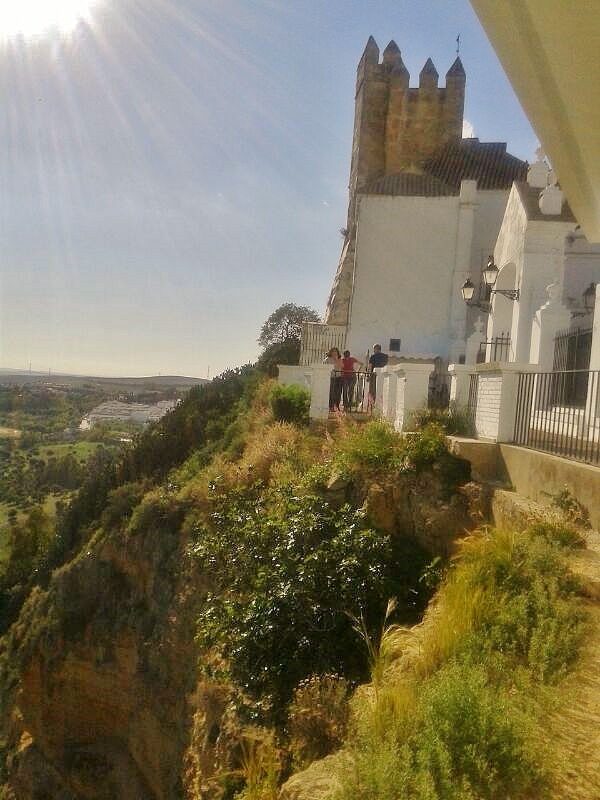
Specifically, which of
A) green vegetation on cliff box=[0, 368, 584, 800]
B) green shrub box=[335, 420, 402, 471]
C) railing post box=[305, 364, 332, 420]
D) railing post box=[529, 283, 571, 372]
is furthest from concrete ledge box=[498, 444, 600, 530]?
railing post box=[305, 364, 332, 420]

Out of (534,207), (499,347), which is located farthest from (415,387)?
(534,207)

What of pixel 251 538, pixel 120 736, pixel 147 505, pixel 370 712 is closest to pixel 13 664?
pixel 120 736

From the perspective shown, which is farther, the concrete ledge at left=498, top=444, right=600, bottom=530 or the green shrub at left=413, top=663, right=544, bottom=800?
the concrete ledge at left=498, top=444, right=600, bottom=530

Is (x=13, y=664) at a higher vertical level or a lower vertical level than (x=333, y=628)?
lower

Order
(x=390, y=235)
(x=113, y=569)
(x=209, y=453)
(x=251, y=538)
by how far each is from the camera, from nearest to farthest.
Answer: (x=251, y=538), (x=113, y=569), (x=209, y=453), (x=390, y=235)

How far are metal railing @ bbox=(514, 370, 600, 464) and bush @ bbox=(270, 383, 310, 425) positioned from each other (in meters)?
5.60

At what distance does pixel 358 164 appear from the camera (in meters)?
23.1

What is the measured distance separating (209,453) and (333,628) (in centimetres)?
1007

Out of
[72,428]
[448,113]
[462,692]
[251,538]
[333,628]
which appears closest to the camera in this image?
[462,692]

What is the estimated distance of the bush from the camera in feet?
40.7

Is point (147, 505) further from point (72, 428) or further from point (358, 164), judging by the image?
point (72, 428)

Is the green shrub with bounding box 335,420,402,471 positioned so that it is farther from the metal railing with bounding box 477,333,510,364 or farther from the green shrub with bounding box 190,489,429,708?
the metal railing with bounding box 477,333,510,364

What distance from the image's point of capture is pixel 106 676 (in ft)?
39.0

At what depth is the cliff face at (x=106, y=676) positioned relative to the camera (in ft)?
32.8
